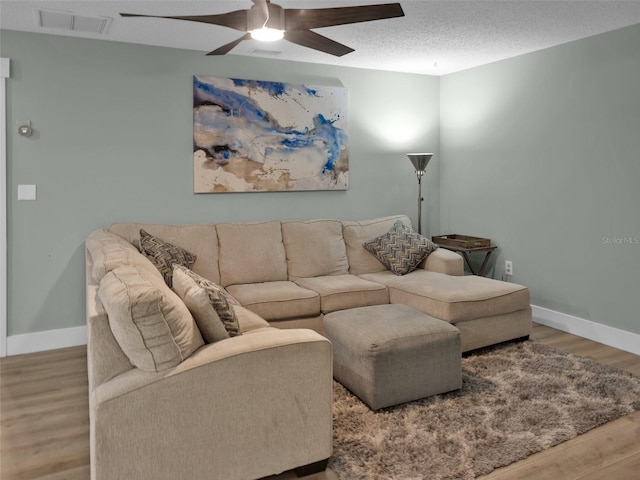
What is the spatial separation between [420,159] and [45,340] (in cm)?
358

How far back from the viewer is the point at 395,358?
2.76 m

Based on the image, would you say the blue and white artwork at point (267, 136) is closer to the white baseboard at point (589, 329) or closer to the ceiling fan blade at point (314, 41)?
the ceiling fan blade at point (314, 41)

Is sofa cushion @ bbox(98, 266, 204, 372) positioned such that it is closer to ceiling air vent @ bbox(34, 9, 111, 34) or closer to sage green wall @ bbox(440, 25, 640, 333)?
ceiling air vent @ bbox(34, 9, 111, 34)

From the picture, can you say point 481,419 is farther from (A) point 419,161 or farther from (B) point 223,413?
(A) point 419,161

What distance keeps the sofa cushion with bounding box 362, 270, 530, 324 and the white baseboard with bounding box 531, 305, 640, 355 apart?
61 centimetres

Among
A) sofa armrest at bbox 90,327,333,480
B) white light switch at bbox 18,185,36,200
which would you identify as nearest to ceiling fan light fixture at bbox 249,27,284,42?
sofa armrest at bbox 90,327,333,480

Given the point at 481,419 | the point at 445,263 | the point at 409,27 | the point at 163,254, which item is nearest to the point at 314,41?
the point at 409,27

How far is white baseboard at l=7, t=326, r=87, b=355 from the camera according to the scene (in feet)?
12.2

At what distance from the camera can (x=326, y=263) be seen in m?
4.32

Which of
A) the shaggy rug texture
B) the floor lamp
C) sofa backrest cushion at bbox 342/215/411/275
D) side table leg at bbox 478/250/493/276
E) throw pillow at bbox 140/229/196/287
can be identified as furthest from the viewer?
the floor lamp

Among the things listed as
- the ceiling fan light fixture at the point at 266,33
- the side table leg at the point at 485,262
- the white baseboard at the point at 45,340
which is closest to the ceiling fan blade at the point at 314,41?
the ceiling fan light fixture at the point at 266,33

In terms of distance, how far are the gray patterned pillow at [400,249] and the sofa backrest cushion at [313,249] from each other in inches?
11.8

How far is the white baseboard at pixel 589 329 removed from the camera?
3.67 m

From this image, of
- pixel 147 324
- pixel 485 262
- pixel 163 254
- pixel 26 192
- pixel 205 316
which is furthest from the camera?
pixel 485 262
